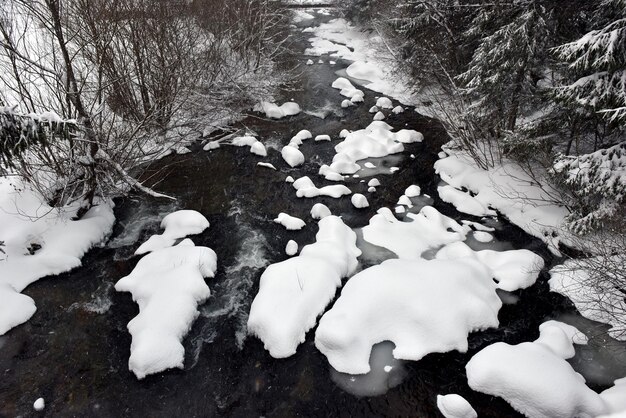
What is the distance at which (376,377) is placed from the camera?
5699 mm

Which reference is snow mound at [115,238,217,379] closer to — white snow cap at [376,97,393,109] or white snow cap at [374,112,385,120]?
white snow cap at [374,112,385,120]

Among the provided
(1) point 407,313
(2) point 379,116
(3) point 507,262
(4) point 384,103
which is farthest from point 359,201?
(4) point 384,103

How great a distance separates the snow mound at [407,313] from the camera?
19.5 feet

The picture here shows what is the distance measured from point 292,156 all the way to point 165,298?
549cm

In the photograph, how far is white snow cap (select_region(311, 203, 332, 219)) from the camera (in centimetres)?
887

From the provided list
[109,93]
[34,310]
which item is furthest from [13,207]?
[109,93]

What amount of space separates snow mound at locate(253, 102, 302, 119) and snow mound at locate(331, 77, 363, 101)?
216 centimetres

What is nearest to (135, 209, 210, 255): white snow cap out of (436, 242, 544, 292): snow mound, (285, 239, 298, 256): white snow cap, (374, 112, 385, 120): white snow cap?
(285, 239, 298, 256): white snow cap

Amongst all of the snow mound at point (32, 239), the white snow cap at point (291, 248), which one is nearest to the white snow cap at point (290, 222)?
the white snow cap at point (291, 248)

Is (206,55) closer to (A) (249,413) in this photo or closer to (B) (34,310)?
(B) (34,310)

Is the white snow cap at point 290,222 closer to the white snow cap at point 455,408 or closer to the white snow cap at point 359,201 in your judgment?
the white snow cap at point 359,201

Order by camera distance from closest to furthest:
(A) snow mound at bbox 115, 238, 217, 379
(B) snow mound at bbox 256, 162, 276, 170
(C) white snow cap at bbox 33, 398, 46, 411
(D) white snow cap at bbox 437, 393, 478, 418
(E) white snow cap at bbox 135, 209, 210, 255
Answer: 1. (D) white snow cap at bbox 437, 393, 478, 418
2. (C) white snow cap at bbox 33, 398, 46, 411
3. (A) snow mound at bbox 115, 238, 217, 379
4. (E) white snow cap at bbox 135, 209, 210, 255
5. (B) snow mound at bbox 256, 162, 276, 170

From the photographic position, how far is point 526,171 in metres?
8.86

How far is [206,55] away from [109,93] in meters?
4.09
